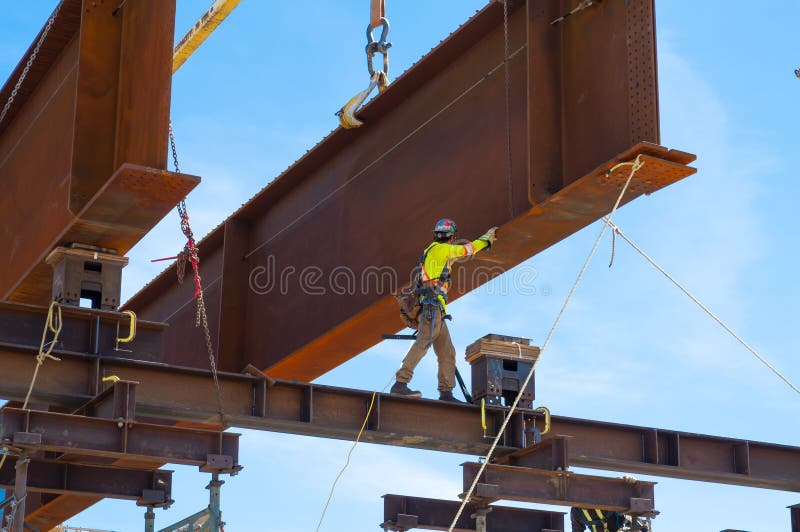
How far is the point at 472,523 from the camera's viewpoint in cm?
1566

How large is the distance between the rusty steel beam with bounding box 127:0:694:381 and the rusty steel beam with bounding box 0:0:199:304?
3.21 m

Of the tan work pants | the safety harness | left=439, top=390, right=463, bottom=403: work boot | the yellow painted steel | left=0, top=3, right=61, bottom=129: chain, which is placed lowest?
left=439, top=390, right=463, bottom=403: work boot

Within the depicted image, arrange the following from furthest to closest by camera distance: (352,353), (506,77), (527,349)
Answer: (352,353) → (527,349) → (506,77)

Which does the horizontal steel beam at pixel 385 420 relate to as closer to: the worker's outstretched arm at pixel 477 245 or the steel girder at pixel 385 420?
the steel girder at pixel 385 420

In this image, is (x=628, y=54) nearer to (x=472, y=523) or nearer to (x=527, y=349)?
(x=527, y=349)

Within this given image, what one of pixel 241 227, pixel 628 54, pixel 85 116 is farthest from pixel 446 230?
pixel 241 227

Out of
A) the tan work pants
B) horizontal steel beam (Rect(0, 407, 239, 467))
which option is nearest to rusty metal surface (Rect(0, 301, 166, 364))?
horizontal steel beam (Rect(0, 407, 239, 467))

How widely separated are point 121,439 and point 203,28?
17.2m

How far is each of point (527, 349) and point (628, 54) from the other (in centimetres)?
405

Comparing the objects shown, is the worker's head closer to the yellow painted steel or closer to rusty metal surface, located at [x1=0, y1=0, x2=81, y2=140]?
rusty metal surface, located at [x1=0, y1=0, x2=81, y2=140]

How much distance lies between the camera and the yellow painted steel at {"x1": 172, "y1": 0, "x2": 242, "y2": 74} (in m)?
29.9

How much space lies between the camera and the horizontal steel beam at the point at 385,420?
15500mm

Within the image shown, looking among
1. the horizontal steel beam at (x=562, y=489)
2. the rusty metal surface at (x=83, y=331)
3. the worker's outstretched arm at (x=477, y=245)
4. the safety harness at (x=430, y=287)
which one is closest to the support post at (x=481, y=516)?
the horizontal steel beam at (x=562, y=489)

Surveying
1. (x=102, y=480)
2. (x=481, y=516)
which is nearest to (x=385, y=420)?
(x=481, y=516)
